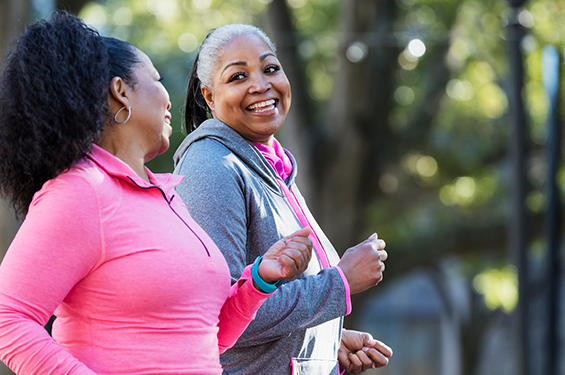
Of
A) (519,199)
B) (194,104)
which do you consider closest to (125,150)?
(194,104)

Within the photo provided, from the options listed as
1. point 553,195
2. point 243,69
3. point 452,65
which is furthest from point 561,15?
point 243,69

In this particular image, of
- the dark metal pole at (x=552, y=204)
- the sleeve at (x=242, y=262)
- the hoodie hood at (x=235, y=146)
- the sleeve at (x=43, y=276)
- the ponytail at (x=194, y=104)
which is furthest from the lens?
the dark metal pole at (x=552, y=204)

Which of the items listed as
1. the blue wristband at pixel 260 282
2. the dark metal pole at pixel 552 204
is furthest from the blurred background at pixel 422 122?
the blue wristband at pixel 260 282

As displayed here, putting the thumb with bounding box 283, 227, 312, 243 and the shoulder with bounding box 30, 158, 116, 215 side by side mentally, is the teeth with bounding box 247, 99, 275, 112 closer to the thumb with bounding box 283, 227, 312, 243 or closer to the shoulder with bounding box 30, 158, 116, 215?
the thumb with bounding box 283, 227, 312, 243

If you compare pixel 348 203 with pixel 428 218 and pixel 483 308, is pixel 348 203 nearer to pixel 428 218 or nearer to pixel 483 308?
pixel 428 218

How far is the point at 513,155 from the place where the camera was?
6.86 metres

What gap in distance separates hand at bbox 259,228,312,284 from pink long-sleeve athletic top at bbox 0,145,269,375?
0.11 m

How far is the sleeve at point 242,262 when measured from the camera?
1.71 m

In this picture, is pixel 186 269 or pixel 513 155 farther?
pixel 513 155

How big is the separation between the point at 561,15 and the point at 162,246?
9093mm

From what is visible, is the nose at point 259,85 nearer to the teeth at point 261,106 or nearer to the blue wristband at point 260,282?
the teeth at point 261,106

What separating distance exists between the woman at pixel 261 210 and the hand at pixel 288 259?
228 mm

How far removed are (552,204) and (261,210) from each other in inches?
253

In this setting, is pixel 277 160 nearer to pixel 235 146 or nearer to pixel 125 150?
pixel 235 146
